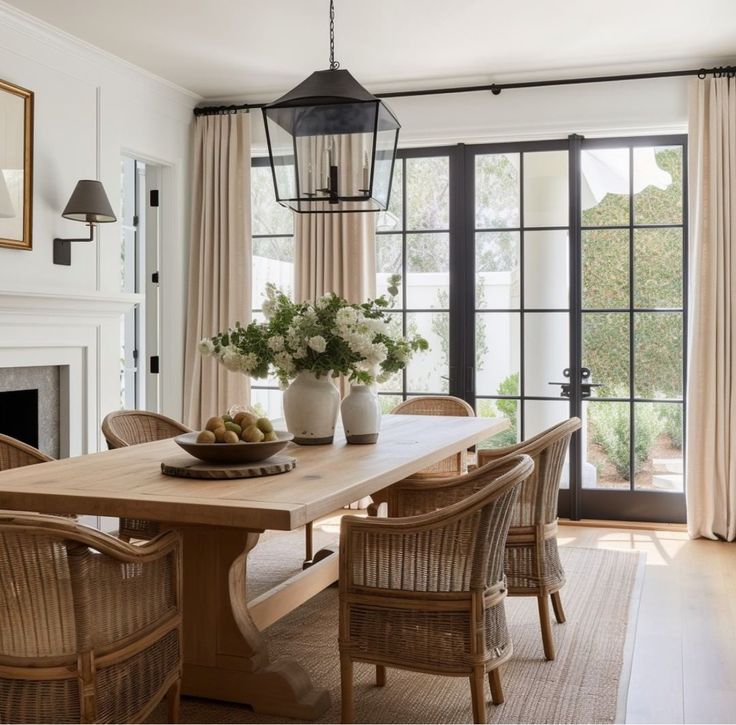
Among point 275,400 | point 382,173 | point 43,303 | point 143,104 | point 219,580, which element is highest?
point 143,104

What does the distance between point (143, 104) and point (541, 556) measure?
12.9 feet

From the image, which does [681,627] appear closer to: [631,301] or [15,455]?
[631,301]

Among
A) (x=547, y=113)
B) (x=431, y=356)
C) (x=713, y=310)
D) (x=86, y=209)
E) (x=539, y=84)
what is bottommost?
(x=431, y=356)

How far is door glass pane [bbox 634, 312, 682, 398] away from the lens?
18.0 ft

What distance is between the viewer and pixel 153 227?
609cm

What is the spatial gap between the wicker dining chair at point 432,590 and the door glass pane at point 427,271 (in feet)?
11.3

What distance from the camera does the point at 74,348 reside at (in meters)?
4.97

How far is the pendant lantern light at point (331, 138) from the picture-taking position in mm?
3135

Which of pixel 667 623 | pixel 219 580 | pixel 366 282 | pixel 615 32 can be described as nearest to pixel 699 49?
pixel 615 32

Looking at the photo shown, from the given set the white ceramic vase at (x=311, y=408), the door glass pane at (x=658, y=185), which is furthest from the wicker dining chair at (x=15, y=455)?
the door glass pane at (x=658, y=185)

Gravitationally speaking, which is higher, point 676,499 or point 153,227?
point 153,227

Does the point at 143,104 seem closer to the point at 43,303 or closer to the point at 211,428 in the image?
the point at 43,303

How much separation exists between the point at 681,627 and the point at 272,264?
3701 millimetres

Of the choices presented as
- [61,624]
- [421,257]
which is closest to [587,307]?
[421,257]
